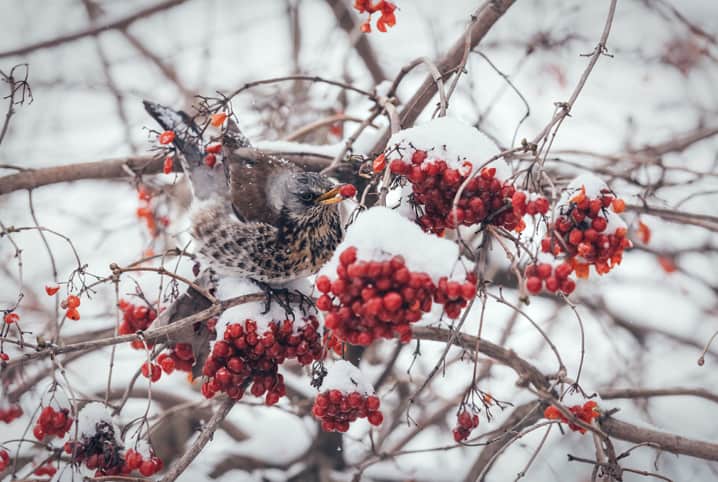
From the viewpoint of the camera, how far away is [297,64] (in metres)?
3.64

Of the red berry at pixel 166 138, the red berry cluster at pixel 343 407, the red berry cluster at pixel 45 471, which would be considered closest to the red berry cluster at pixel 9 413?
the red berry cluster at pixel 45 471

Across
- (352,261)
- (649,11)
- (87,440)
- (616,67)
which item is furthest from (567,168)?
(87,440)

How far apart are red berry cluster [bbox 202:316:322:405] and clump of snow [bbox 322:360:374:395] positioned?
0.10 meters

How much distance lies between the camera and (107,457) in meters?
1.76

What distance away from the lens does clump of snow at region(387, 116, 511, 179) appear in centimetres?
138

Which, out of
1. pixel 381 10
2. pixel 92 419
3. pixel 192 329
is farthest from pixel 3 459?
pixel 381 10

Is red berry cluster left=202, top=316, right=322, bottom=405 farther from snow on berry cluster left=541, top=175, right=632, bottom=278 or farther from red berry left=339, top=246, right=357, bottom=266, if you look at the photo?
snow on berry cluster left=541, top=175, right=632, bottom=278

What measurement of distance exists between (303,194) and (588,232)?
1095 millimetres

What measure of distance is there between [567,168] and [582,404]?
1637 mm

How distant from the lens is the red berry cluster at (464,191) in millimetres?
1346

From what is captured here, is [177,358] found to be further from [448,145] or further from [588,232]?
[588,232]

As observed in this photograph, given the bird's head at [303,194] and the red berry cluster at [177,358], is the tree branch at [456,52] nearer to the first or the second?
the bird's head at [303,194]

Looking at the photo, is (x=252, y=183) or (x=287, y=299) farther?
(x=252, y=183)

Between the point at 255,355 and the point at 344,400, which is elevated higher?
the point at 255,355
